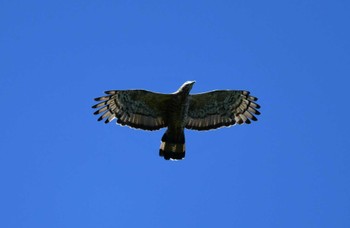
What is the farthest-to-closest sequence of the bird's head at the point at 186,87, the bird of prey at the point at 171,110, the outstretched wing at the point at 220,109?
the outstretched wing at the point at 220,109 < the bird of prey at the point at 171,110 < the bird's head at the point at 186,87

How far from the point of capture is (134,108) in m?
16.3

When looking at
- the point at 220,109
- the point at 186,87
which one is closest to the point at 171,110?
the point at 186,87

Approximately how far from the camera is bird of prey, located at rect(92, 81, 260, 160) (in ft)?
52.3

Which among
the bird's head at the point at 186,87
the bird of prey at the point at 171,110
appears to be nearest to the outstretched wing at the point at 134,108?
the bird of prey at the point at 171,110

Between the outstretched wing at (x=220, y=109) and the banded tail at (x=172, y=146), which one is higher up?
the outstretched wing at (x=220, y=109)

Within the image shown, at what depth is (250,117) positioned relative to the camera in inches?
677

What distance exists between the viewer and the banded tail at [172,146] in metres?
16.1

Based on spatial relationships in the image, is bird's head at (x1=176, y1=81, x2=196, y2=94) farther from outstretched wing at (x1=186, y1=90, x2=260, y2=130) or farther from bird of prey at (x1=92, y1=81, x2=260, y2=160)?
outstretched wing at (x1=186, y1=90, x2=260, y2=130)

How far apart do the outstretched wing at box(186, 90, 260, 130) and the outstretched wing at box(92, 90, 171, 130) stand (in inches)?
31.1

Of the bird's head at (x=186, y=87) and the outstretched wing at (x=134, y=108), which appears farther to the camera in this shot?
the outstretched wing at (x=134, y=108)

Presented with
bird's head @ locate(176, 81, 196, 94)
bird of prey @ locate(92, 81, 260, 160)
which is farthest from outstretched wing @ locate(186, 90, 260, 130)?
bird's head @ locate(176, 81, 196, 94)

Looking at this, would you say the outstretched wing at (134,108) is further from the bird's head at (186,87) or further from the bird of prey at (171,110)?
the bird's head at (186,87)

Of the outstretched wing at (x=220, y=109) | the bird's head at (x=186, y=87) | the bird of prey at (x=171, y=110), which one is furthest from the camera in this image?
the outstretched wing at (x=220, y=109)

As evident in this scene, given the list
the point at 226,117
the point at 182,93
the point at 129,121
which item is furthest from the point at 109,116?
the point at 226,117
